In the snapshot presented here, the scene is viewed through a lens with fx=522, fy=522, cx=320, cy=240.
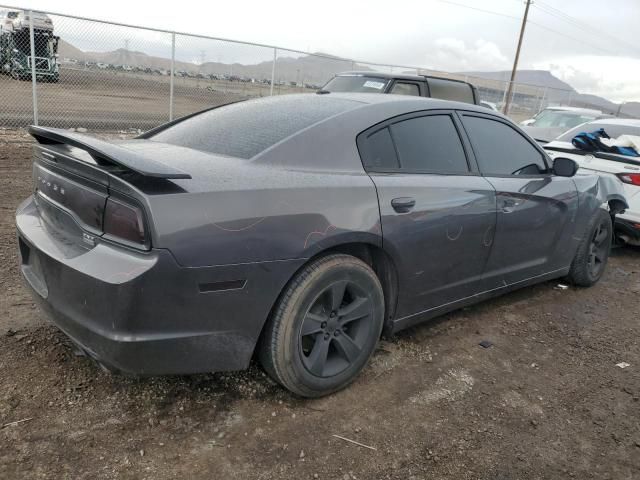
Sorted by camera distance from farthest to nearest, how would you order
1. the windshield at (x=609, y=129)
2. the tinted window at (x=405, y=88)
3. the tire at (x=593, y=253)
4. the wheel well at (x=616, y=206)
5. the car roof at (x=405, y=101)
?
the tinted window at (x=405, y=88) → the windshield at (x=609, y=129) → the wheel well at (x=616, y=206) → the tire at (x=593, y=253) → the car roof at (x=405, y=101)

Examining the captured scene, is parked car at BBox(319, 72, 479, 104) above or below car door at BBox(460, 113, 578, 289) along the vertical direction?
above

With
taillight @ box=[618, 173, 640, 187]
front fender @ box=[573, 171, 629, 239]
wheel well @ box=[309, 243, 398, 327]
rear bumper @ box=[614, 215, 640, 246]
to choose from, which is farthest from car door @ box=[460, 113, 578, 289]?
rear bumper @ box=[614, 215, 640, 246]

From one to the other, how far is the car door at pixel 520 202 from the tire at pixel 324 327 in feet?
3.78

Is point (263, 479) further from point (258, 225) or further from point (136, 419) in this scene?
point (258, 225)

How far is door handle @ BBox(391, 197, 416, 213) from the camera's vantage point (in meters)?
2.76

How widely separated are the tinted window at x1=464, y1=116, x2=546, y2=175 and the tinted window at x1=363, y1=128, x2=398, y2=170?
785 mm

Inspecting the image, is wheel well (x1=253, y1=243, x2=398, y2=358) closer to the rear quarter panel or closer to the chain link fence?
the rear quarter panel

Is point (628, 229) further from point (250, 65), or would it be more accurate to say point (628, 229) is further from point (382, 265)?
point (250, 65)

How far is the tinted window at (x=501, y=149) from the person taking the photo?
3.47 metres

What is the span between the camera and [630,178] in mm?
5461

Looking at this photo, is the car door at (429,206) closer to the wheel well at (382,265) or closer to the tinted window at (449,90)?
the wheel well at (382,265)

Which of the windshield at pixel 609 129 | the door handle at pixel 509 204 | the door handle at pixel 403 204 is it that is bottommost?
the door handle at pixel 509 204

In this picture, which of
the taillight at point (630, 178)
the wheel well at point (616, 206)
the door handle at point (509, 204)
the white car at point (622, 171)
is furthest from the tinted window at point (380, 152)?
the taillight at point (630, 178)

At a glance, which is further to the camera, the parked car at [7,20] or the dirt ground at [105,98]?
the parked car at [7,20]
